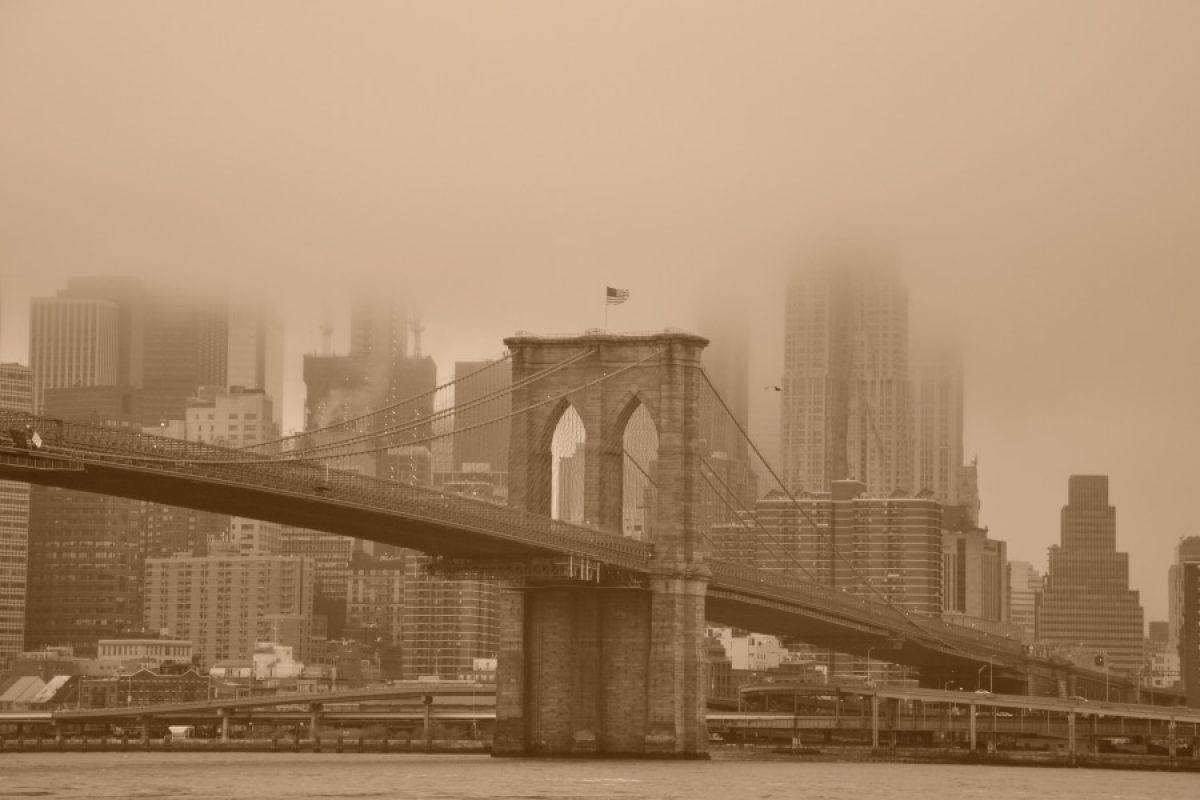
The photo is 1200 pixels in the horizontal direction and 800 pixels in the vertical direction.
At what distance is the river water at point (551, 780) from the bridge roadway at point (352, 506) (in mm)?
6004

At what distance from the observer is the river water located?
7425cm

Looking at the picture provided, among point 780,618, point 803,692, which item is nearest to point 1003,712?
point 803,692

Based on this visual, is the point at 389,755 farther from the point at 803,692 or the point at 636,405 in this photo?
the point at 803,692

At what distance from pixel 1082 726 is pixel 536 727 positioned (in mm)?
41298

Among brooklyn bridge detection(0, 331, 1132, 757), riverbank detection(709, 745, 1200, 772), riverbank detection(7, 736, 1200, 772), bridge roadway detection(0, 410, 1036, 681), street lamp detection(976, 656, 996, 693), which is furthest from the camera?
street lamp detection(976, 656, 996, 693)

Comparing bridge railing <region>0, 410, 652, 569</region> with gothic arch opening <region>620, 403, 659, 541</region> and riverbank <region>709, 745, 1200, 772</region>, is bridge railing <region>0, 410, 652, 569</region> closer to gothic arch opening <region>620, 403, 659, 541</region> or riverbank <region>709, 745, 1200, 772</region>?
gothic arch opening <region>620, 403, 659, 541</region>

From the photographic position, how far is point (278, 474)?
260ft

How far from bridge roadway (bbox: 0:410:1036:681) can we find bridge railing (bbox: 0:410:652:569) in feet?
0.11

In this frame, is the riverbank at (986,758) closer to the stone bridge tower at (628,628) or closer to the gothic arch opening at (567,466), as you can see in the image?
the gothic arch opening at (567,466)

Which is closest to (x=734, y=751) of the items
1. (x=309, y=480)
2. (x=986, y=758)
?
(x=986, y=758)

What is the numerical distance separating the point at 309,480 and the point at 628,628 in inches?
658

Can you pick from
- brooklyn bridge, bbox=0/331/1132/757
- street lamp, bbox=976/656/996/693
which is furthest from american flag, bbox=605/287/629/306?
street lamp, bbox=976/656/996/693

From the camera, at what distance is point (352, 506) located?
8112 centimetres

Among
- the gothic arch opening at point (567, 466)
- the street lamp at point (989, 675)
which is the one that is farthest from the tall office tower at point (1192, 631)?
the gothic arch opening at point (567, 466)
